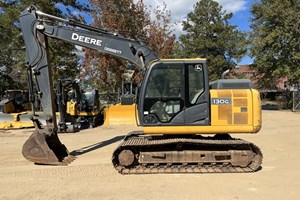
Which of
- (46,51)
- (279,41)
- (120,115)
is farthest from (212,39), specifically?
(46,51)

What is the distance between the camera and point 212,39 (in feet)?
135

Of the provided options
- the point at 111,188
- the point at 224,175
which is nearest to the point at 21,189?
the point at 111,188

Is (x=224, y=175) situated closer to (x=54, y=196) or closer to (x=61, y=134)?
(x=54, y=196)

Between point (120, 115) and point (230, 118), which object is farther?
point (120, 115)

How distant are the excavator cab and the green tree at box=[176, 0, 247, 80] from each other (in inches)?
1249

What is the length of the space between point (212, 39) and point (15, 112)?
89.6 feet

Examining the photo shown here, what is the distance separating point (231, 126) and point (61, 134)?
9278mm

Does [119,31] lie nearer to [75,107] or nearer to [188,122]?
[75,107]

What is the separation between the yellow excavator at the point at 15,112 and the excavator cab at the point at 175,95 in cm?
1129

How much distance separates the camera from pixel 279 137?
13.2 meters

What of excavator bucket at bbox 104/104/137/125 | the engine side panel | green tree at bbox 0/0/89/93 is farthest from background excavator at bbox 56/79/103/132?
the engine side panel

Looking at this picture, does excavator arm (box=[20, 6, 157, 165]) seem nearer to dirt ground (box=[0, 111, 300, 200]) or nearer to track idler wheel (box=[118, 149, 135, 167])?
dirt ground (box=[0, 111, 300, 200])

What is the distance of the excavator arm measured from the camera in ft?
27.8

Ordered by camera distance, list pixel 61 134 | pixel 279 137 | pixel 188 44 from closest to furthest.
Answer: pixel 279 137
pixel 61 134
pixel 188 44
